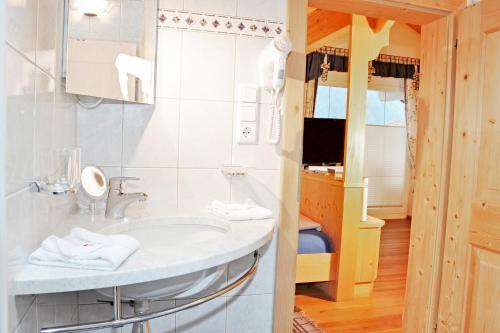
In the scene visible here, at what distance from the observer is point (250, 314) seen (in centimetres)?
173

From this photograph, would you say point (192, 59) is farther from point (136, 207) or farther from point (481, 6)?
point (481, 6)

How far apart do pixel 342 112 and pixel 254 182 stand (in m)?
4.13

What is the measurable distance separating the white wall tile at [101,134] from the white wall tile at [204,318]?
0.71 m

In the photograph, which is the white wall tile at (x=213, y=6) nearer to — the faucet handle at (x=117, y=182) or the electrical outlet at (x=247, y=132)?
the electrical outlet at (x=247, y=132)

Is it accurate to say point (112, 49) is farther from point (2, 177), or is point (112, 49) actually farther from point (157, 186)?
point (2, 177)

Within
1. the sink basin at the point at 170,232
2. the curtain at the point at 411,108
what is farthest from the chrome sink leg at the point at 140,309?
the curtain at the point at 411,108

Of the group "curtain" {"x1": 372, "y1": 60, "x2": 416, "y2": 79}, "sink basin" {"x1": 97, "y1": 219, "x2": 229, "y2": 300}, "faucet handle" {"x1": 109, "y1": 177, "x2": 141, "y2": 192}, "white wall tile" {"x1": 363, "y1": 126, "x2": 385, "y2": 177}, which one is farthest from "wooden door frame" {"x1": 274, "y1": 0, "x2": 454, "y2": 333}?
"white wall tile" {"x1": 363, "y1": 126, "x2": 385, "y2": 177}

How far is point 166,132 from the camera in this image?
161 centimetres

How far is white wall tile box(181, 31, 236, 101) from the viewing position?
1.62 metres

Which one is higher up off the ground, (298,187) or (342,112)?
(342,112)

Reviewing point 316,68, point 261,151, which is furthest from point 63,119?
point 316,68

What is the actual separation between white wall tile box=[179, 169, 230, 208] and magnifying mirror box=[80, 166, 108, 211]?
13.0 inches

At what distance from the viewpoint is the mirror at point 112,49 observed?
1296 millimetres

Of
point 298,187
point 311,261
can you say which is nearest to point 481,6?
point 298,187
